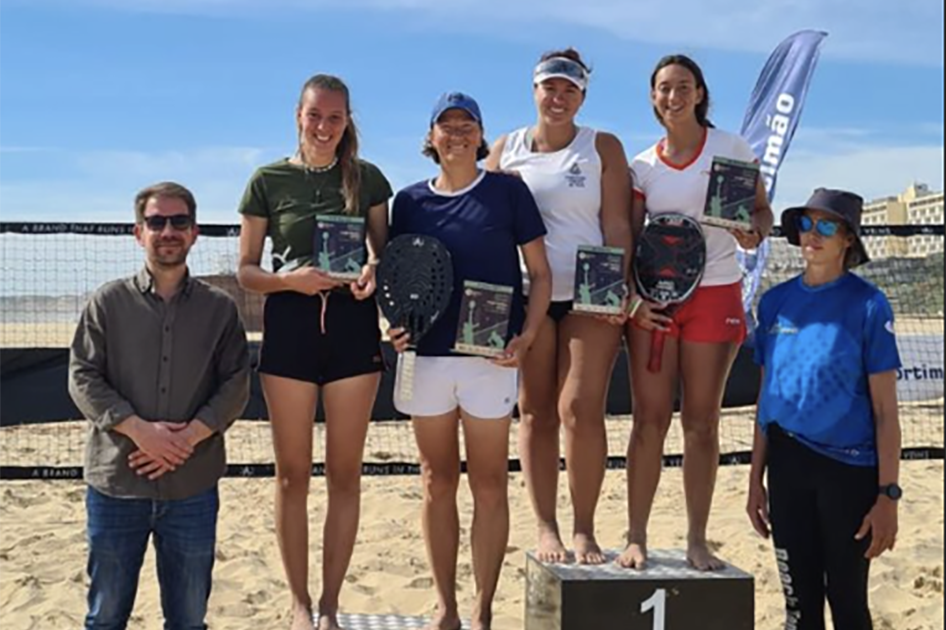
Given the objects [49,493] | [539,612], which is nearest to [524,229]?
[539,612]

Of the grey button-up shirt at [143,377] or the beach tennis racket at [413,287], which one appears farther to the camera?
the beach tennis racket at [413,287]

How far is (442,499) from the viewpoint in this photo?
391cm

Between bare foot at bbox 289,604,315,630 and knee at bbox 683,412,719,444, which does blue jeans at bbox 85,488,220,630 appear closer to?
bare foot at bbox 289,604,315,630

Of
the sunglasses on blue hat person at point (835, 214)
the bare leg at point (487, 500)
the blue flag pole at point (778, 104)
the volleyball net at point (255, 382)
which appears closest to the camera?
the sunglasses on blue hat person at point (835, 214)

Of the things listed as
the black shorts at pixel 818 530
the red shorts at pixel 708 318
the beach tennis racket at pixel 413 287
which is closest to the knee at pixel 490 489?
the beach tennis racket at pixel 413 287

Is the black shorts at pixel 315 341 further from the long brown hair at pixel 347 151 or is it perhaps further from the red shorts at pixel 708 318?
the red shorts at pixel 708 318

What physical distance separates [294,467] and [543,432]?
997 mm

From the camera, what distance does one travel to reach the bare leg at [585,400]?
3.94 m

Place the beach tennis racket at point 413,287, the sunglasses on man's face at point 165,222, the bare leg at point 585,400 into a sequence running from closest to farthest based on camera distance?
the sunglasses on man's face at point 165,222
the beach tennis racket at point 413,287
the bare leg at point 585,400

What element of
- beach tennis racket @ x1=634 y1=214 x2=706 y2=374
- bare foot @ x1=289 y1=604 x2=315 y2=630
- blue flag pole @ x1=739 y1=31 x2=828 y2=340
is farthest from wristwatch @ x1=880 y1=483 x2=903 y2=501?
blue flag pole @ x1=739 y1=31 x2=828 y2=340

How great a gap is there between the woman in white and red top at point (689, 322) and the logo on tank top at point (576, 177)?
0.94 feet

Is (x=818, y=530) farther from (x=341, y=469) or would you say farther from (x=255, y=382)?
(x=255, y=382)

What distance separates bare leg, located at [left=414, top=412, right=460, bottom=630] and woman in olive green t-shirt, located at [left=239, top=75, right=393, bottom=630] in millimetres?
263

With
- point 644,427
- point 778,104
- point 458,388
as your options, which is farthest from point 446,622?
point 778,104
